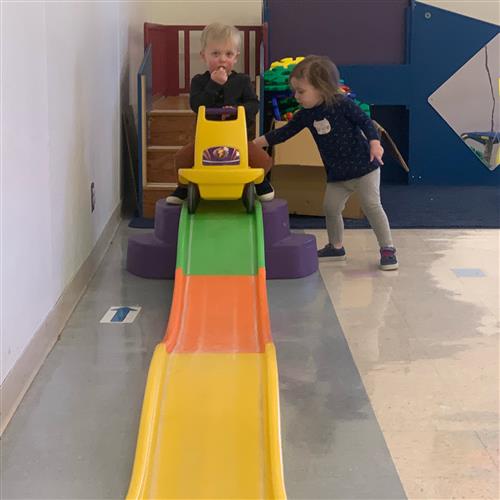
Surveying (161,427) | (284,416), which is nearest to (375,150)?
(284,416)

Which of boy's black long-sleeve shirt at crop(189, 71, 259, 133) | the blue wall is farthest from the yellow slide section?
the blue wall

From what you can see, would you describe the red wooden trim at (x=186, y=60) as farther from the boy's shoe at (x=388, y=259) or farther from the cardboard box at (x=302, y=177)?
the boy's shoe at (x=388, y=259)

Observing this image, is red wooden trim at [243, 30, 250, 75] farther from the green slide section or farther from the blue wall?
the green slide section

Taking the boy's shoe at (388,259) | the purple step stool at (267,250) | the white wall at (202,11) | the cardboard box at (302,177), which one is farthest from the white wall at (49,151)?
the white wall at (202,11)

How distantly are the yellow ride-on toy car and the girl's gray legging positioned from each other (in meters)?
0.64

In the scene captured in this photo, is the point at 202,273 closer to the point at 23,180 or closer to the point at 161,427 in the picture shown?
the point at 23,180

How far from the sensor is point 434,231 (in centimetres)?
495

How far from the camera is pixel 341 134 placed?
13.5ft

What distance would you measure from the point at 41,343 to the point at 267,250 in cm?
141

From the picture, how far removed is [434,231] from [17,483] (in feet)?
11.1

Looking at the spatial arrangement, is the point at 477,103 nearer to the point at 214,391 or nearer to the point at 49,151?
the point at 49,151

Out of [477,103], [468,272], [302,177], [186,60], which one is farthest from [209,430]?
[477,103]

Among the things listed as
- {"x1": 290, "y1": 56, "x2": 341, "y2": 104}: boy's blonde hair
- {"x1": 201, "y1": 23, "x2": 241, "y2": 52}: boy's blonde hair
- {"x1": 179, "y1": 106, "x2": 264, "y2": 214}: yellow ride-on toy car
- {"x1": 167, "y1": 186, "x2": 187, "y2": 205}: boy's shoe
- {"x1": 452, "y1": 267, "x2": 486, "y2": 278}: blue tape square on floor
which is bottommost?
{"x1": 452, "y1": 267, "x2": 486, "y2": 278}: blue tape square on floor

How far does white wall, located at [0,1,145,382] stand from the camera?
Result: 8.12 feet
